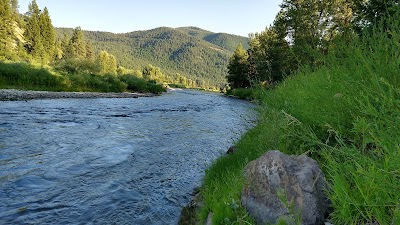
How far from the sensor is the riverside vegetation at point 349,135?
2.46 metres

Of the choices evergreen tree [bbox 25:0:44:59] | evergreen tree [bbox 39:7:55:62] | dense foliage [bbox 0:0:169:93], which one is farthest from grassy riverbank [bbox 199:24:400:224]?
evergreen tree [bbox 39:7:55:62]

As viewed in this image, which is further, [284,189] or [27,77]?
[27,77]

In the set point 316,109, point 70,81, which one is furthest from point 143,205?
point 70,81

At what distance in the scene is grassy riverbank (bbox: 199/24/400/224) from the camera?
246 centimetres

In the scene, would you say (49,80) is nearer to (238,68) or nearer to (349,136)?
(349,136)

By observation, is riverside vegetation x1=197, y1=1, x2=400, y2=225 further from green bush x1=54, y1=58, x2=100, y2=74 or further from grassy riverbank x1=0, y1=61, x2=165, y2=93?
green bush x1=54, y1=58, x2=100, y2=74

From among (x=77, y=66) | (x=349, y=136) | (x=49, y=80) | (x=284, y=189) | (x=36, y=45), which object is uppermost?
(x=36, y=45)

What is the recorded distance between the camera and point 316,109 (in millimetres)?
4992

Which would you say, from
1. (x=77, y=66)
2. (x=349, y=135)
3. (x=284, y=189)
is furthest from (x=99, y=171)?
(x=77, y=66)

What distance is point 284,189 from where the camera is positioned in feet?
10.9

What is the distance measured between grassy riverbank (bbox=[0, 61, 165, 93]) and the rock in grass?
1528 inches

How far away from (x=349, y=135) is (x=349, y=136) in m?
0.02

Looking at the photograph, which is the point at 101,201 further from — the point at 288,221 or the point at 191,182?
the point at 288,221

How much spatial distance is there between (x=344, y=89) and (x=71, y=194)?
21.1 feet
